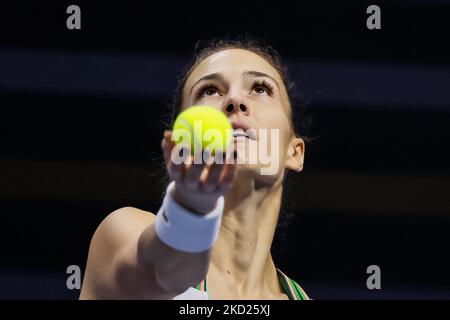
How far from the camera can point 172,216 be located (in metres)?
1.55

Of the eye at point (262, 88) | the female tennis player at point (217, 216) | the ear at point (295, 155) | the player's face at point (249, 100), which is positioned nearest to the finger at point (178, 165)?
the female tennis player at point (217, 216)

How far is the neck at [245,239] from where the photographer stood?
229 centimetres

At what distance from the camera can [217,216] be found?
5.15ft

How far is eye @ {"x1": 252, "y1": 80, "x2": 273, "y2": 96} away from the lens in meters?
2.37

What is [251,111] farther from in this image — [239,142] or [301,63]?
[301,63]

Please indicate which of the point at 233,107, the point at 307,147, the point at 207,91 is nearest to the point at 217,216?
the point at 233,107

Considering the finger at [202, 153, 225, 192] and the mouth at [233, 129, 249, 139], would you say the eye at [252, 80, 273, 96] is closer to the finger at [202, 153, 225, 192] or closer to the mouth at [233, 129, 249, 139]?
the mouth at [233, 129, 249, 139]

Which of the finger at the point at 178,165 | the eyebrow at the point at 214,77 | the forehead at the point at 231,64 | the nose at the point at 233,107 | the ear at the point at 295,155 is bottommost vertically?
the finger at the point at 178,165

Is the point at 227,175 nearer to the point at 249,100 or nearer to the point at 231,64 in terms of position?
the point at 249,100

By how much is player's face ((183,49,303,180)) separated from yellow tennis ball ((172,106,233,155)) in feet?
1.90

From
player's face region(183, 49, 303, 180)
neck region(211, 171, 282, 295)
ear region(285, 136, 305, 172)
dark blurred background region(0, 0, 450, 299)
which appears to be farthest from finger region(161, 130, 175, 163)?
dark blurred background region(0, 0, 450, 299)

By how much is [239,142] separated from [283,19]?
1.08 m

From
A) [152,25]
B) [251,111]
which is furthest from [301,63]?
[251,111]

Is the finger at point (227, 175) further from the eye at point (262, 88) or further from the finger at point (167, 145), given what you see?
the eye at point (262, 88)
